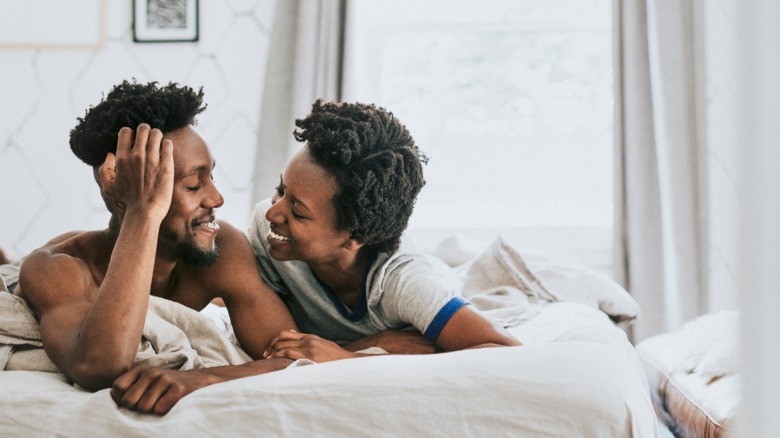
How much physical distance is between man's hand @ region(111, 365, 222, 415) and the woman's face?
1.59 ft

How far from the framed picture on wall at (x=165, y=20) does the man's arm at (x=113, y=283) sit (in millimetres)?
2236

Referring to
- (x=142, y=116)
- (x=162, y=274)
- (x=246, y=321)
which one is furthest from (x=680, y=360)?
(x=142, y=116)

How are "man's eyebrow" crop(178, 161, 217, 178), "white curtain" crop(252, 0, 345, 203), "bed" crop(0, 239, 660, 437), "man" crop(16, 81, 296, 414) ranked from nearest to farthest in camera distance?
"bed" crop(0, 239, 660, 437)
"man" crop(16, 81, 296, 414)
"man's eyebrow" crop(178, 161, 217, 178)
"white curtain" crop(252, 0, 345, 203)

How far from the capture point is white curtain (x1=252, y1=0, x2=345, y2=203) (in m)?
3.36

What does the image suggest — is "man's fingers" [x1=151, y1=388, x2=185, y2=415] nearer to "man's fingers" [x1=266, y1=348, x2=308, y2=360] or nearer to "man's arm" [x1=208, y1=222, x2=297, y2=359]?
"man's fingers" [x1=266, y1=348, x2=308, y2=360]

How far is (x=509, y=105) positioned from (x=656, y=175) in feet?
2.58

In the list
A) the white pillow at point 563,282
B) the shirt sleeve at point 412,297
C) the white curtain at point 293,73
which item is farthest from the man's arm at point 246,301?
the white curtain at point 293,73

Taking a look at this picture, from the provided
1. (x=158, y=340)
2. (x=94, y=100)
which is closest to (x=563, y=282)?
(x=158, y=340)

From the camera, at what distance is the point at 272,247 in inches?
66.6

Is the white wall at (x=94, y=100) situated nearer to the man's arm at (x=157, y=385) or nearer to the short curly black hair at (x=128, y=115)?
the short curly black hair at (x=128, y=115)

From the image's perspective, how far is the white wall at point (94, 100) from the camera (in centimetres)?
361

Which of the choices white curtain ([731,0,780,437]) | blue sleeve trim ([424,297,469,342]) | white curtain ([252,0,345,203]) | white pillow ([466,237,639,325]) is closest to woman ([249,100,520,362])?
blue sleeve trim ([424,297,469,342])

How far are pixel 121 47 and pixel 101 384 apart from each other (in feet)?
8.95

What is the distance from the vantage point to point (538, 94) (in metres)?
3.64
